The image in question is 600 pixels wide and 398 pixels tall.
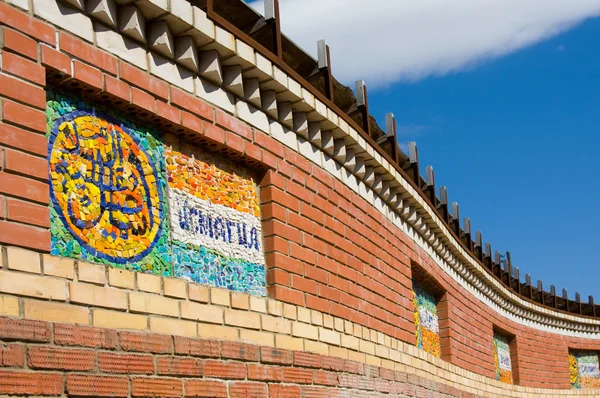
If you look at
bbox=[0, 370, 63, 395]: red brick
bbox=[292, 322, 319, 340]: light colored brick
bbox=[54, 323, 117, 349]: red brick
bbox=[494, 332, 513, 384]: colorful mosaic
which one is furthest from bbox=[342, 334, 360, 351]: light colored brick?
bbox=[494, 332, 513, 384]: colorful mosaic

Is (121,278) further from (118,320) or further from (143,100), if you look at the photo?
(143,100)

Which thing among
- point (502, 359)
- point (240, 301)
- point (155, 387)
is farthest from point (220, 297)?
point (502, 359)

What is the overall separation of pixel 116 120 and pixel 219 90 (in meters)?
1.29

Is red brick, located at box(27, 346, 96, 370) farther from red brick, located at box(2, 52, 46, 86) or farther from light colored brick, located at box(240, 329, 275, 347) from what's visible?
light colored brick, located at box(240, 329, 275, 347)

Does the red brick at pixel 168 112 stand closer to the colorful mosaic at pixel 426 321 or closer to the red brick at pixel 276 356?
the red brick at pixel 276 356

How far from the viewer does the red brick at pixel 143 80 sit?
20.8 ft

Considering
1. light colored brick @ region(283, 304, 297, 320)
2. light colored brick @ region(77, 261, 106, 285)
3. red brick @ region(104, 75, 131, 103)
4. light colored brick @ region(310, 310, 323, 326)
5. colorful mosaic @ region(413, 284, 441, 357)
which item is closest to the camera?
light colored brick @ region(77, 261, 106, 285)

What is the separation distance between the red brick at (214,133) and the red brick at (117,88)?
95 cm

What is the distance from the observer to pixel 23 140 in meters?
5.41

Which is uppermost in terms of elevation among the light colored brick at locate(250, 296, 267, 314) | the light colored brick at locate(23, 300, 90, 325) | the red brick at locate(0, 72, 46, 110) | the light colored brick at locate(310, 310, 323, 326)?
the red brick at locate(0, 72, 46, 110)

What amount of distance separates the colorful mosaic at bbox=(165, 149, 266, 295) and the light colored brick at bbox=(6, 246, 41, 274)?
59.2 inches

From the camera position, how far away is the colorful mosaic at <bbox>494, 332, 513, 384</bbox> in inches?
705

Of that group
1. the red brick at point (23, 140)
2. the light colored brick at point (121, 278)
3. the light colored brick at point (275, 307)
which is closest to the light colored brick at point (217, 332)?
the light colored brick at point (275, 307)

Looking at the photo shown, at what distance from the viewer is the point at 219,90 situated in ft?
24.5
